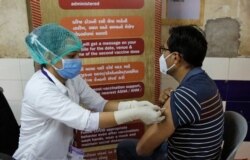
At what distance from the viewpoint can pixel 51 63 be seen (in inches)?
52.5

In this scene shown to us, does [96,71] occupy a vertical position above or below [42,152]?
above

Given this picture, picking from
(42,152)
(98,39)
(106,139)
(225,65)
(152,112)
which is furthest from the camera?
(225,65)

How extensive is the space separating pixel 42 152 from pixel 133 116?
19.9 inches

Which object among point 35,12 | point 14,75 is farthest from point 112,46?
point 14,75

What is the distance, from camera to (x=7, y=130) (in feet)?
5.82

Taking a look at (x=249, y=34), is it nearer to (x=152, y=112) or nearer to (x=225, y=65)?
(x=225, y=65)

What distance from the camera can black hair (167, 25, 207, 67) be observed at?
1.29 m

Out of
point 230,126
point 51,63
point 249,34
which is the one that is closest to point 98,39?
point 51,63

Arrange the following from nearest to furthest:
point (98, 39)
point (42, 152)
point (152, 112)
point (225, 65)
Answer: point (152, 112) → point (42, 152) → point (98, 39) → point (225, 65)

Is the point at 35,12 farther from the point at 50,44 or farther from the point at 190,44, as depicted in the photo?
the point at 190,44

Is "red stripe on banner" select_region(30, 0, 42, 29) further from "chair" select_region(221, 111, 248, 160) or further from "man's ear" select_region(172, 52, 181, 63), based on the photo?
"chair" select_region(221, 111, 248, 160)

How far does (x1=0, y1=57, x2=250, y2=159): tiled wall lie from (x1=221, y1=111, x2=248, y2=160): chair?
2.58 ft

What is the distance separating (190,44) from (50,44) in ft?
2.17

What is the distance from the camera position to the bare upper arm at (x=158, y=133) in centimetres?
121
